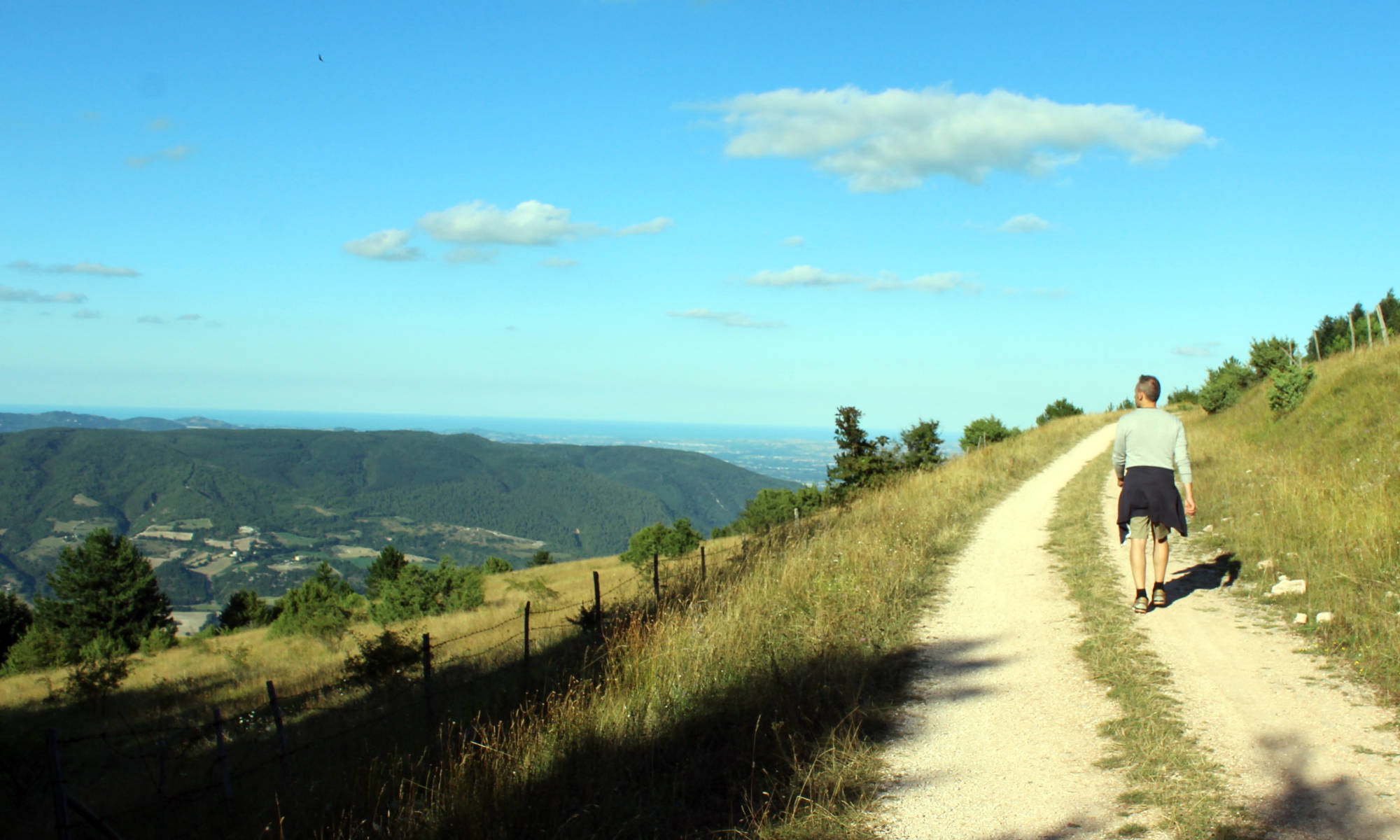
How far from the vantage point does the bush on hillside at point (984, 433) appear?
38.1 meters

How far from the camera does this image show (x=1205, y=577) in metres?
8.28

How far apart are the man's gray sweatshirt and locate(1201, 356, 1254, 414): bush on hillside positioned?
25.3 meters

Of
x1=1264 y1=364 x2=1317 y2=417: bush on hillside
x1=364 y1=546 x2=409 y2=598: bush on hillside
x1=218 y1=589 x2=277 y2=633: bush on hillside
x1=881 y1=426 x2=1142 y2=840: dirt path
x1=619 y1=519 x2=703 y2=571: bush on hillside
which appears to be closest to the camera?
x1=881 y1=426 x2=1142 y2=840: dirt path

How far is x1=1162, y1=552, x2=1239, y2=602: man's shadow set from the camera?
25.7 feet

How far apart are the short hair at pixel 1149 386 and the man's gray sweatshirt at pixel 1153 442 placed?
14 cm

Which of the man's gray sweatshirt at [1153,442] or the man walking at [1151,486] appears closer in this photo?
the man walking at [1151,486]

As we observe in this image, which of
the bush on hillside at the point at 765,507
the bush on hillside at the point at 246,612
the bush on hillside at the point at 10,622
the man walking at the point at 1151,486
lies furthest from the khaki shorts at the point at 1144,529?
the bush on hillside at the point at 246,612

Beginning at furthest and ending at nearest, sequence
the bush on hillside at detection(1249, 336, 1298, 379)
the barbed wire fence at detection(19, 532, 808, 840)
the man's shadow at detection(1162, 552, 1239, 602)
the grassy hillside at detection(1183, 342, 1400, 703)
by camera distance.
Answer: the bush on hillside at detection(1249, 336, 1298, 379), the man's shadow at detection(1162, 552, 1239, 602), the grassy hillside at detection(1183, 342, 1400, 703), the barbed wire fence at detection(19, 532, 808, 840)

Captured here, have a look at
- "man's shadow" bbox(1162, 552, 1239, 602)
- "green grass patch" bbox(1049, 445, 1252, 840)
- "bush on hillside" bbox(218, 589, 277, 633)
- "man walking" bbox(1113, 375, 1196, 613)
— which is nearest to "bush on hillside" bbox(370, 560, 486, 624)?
"bush on hillside" bbox(218, 589, 277, 633)

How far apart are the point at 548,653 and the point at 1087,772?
740cm

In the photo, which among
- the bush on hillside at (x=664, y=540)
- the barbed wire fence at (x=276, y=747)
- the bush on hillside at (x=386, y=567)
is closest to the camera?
the barbed wire fence at (x=276, y=747)

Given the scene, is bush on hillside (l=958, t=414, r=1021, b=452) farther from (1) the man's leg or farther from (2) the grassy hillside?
(1) the man's leg

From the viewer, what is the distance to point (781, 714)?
481 centimetres

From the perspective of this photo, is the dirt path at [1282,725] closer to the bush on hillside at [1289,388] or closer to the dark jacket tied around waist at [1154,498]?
the dark jacket tied around waist at [1154,498]
